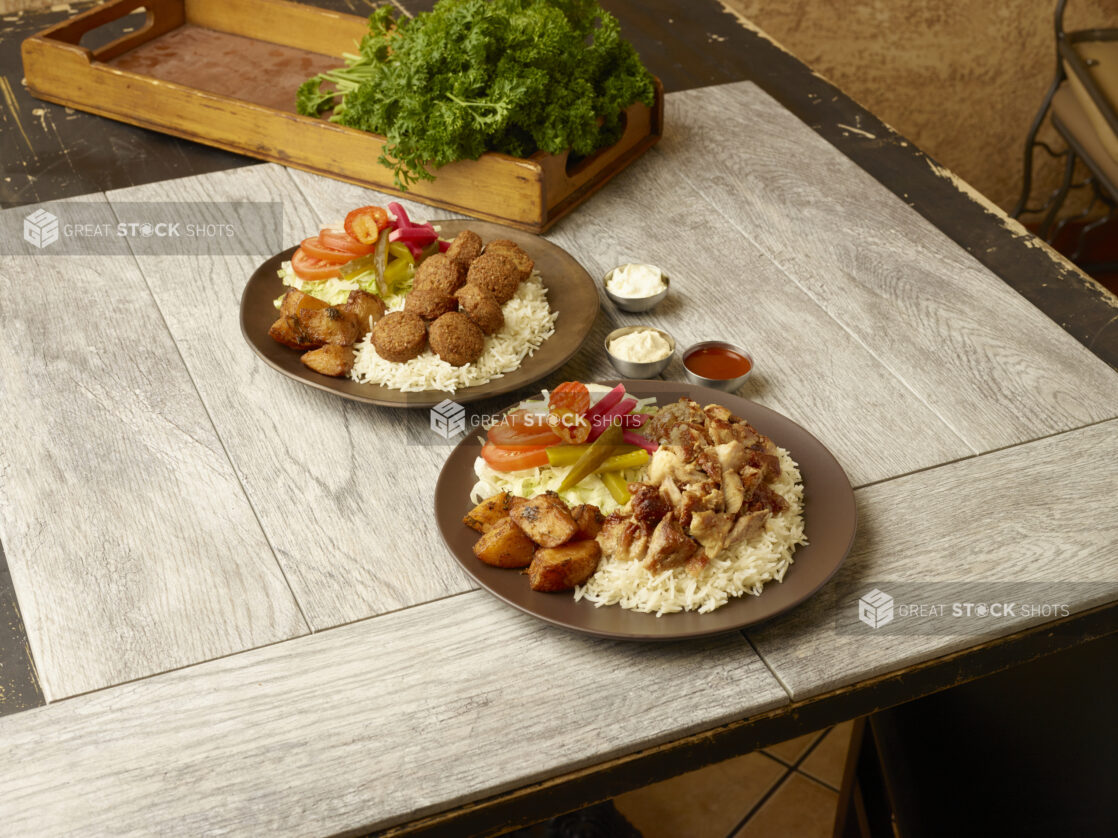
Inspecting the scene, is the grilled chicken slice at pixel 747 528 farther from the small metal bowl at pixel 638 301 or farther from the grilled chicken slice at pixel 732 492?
the small metal bowl at pixel 638 301

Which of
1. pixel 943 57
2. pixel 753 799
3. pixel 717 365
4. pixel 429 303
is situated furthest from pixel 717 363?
pixel 943 57

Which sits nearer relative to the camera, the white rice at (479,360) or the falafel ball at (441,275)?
the white rice at (479,360)

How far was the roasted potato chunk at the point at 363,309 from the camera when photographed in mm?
1877

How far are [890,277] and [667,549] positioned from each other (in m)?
1.09

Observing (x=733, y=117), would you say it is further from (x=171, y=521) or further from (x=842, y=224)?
(x=171, y=521)

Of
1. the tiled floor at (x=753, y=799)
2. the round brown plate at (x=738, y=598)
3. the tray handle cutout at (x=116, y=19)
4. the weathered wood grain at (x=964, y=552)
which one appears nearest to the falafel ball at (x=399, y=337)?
the round brown plate at (x=738, y=598)

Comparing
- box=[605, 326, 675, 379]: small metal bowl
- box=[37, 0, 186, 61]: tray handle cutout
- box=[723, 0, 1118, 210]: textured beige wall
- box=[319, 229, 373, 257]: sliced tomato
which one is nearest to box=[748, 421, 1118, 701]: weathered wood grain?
box=[605, 326, 675, 379]: small metal bowl

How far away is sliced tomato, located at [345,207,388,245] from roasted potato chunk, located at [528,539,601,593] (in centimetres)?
89

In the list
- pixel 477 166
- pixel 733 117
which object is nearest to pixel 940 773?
pixel 477 166

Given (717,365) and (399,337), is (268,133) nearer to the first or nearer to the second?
(399,337)

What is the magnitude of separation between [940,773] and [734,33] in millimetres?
2464

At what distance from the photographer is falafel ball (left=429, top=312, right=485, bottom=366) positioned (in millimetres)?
1757

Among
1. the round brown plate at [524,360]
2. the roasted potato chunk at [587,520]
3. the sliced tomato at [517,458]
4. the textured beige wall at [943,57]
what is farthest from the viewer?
the textured beige wall at [943,57]

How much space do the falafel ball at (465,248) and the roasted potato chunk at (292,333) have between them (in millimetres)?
308
